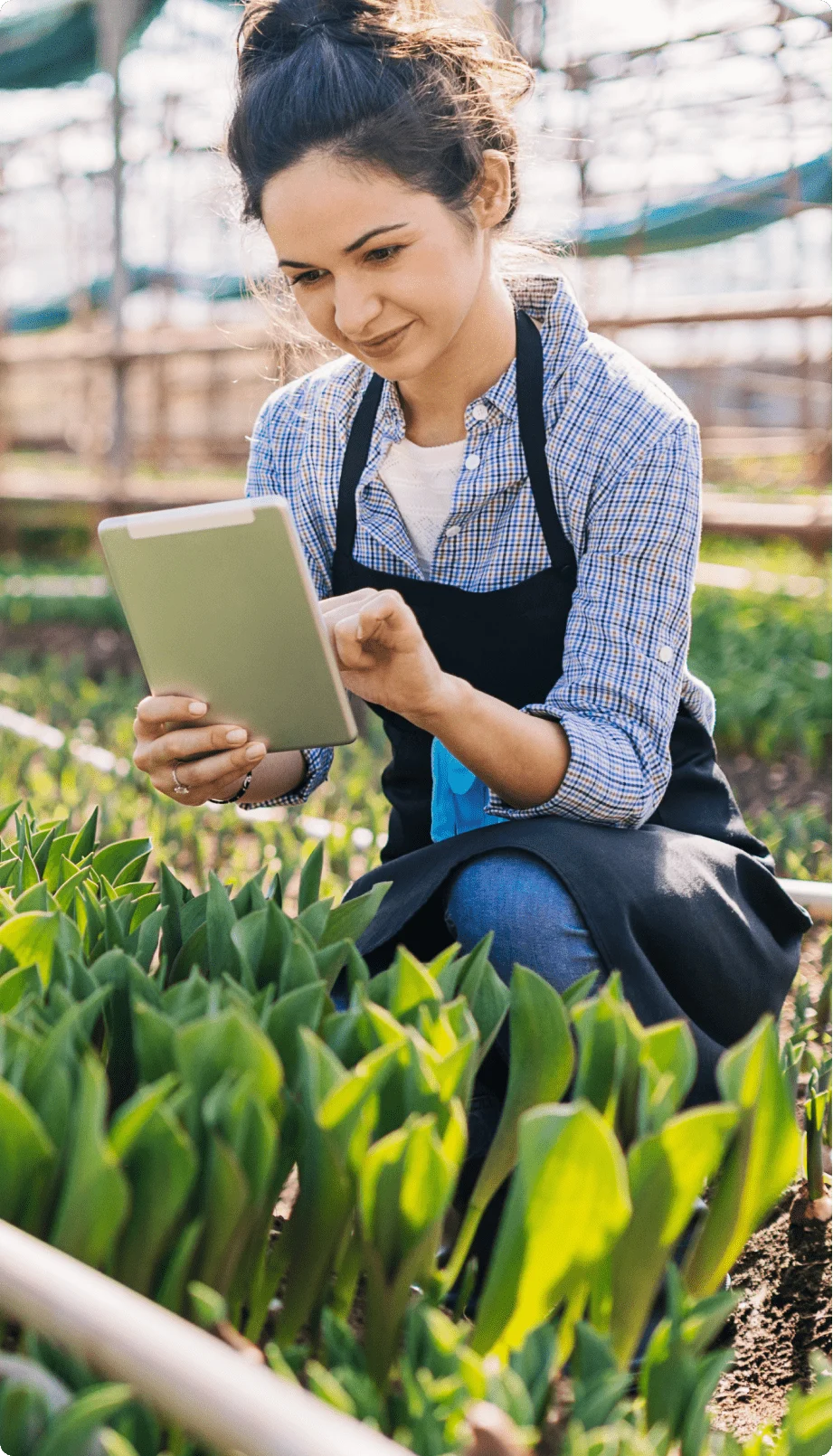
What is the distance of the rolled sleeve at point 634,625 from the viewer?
5.19ft

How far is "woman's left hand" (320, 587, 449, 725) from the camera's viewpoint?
1.31 m

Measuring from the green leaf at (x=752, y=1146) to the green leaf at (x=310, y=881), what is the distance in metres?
0.52

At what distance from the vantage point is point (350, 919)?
4.29 feet

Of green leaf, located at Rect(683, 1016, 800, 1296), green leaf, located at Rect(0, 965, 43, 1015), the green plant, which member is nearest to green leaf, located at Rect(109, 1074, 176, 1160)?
the green plant

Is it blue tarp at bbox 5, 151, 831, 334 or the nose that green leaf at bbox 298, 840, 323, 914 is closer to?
the nose

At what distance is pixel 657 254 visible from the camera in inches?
403

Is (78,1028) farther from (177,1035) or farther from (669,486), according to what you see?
(669,486)

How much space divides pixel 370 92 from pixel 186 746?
75 centimetres

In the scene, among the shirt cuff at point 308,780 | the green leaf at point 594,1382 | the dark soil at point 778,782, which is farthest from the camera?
the dark soil at point 778,782

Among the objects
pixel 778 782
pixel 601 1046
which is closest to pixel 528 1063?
pixel 601 1046

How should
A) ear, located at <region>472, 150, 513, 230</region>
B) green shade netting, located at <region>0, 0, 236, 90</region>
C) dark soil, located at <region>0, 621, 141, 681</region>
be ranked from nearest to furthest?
ear, located at <region>472, 150, 513, 230</region> → dark soil, located at <region>0, 621, 141, 681</region> → green shade netting, located at <region>0, 0, 236, 90</region>

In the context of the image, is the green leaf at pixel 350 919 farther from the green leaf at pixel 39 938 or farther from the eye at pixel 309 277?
the eye at pixel 309 277

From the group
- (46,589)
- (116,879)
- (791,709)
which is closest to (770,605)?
(791,709)

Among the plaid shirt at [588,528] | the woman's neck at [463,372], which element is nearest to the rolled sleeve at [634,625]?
the plaid shirt at [588,528]
